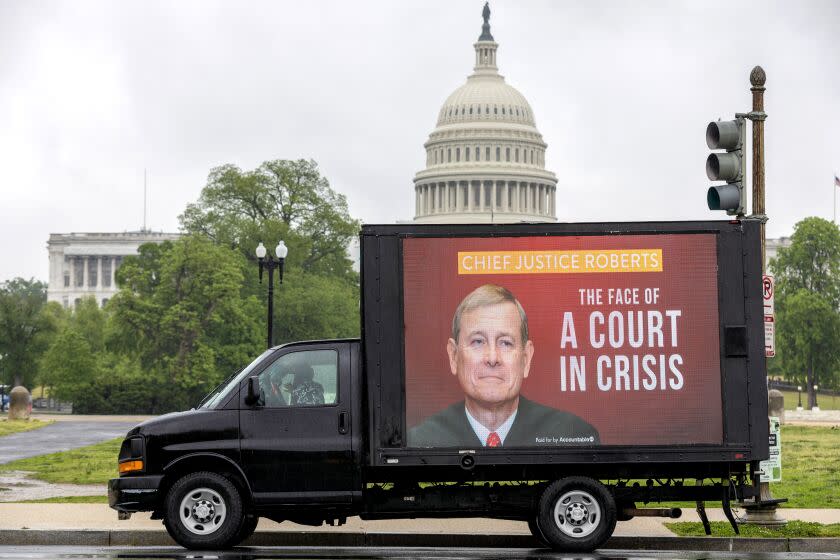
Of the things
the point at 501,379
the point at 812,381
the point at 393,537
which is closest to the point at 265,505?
the point at 393,537

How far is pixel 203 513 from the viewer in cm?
1719

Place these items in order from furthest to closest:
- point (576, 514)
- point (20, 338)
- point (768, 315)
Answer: point (20, 338)
point (768, 315)
point (576, 514)

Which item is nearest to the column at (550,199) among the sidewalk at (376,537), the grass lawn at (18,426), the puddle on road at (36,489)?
the grass lawn at (18,426)

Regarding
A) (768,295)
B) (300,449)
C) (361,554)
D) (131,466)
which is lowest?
(361,554)

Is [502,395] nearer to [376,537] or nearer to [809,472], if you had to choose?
[376,537]

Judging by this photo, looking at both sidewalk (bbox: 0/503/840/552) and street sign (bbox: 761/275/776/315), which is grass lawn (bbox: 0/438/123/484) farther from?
street sign (bbox: 761/275/776/315)

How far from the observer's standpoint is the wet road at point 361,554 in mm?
16562

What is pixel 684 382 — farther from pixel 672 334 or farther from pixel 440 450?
pixel 440 450

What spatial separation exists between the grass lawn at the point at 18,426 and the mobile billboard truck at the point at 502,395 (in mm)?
30796

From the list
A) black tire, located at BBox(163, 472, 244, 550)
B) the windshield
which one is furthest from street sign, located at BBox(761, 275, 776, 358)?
black tire, located at BBox(163, 472, 244, 550)

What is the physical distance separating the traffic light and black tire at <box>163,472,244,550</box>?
21.0ft

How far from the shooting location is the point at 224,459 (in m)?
17.2

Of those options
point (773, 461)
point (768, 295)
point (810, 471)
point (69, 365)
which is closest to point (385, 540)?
point (773, 461)

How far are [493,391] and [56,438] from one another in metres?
30.2
